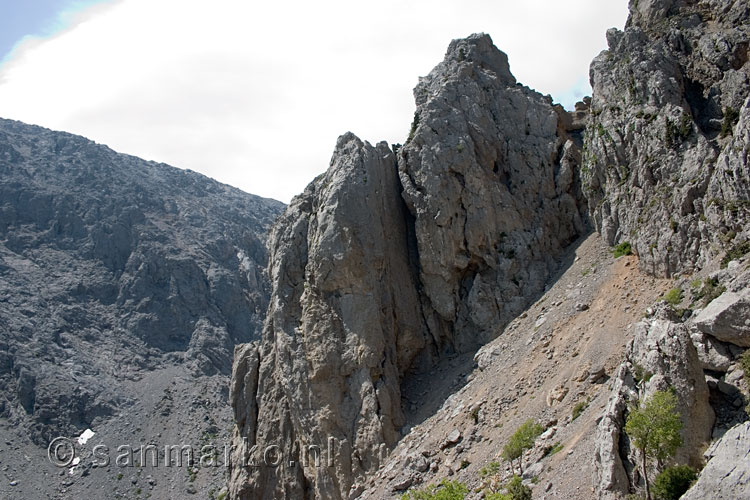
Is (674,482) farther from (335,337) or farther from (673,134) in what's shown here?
(335,337)

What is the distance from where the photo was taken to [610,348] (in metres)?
38.2

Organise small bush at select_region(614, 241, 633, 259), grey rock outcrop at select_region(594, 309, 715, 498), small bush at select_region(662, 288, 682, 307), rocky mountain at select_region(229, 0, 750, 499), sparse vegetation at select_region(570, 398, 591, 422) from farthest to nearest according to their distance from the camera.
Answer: small bush at select_region(614, 241, 633, 259) < rocky mountain at select_region(229, 0, 750, 499) < sparse vegetation at select_region(570, 398, 591, 422) < small bush at select_region(662, 288, 682, 307) < grey rock outcrop at select_region(594, 309, 715, 498)

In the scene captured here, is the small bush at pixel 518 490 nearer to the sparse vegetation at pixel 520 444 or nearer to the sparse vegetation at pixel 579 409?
the sparse vegetation at pixel 520 444

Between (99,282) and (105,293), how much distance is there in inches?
116

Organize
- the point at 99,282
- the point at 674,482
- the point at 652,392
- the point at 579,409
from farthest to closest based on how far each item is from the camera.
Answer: the point at 99,282
the point at 579,409
the point at 652,392
the point at 674,482

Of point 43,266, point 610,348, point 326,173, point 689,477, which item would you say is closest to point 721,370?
point 689,477

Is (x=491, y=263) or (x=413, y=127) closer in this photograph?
(x=491, y=263)

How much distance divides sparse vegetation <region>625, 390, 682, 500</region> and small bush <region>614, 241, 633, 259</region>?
21822 millimetres

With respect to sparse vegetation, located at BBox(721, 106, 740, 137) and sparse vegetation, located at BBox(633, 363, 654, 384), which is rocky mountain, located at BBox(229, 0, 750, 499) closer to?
sparse vegetation, located at BBox(721, 106, 740, 137)

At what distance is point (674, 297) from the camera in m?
34.6

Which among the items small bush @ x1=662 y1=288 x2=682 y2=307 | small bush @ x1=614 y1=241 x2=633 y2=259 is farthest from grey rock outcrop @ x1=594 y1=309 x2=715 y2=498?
small bush @ x1=614 y1=241 x2=633 y2=259

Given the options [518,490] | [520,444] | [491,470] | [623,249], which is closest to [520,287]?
[623,249]

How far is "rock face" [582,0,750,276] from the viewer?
36750 millimetres

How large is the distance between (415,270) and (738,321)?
3307 centimetres
